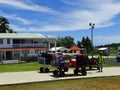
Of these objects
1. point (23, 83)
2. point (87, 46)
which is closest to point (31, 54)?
point (23, 83)

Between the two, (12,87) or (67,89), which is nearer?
(67,89)

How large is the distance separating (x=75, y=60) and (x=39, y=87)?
6.90 metres

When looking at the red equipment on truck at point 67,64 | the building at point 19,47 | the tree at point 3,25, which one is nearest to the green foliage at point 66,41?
the tree at point 3,25

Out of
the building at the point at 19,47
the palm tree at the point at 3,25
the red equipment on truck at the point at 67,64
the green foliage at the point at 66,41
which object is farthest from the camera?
the green foliage at the point at 66,41

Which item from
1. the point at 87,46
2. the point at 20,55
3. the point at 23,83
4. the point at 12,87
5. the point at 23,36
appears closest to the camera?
the point at 12,87

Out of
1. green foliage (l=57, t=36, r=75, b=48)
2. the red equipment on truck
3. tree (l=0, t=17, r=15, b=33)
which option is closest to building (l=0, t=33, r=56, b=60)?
tree (l=0, t=17, r=15, b=33)

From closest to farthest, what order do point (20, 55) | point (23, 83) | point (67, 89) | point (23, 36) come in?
point (67, 89) < point (23, 83) < point (20, 55) < point (23, 36)

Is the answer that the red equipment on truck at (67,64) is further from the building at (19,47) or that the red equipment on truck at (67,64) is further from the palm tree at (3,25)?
the palm tree at (3,25)

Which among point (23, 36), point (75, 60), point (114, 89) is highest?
point (23, 36)

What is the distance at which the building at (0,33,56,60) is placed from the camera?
6153 centimetres

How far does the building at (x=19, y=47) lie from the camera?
6153 centimetres

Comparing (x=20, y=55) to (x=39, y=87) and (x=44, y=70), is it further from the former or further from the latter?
(x=39, y=87)

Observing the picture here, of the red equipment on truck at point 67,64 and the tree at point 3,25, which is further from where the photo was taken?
the tree at point 3,25

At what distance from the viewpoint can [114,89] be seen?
55.2 feet
